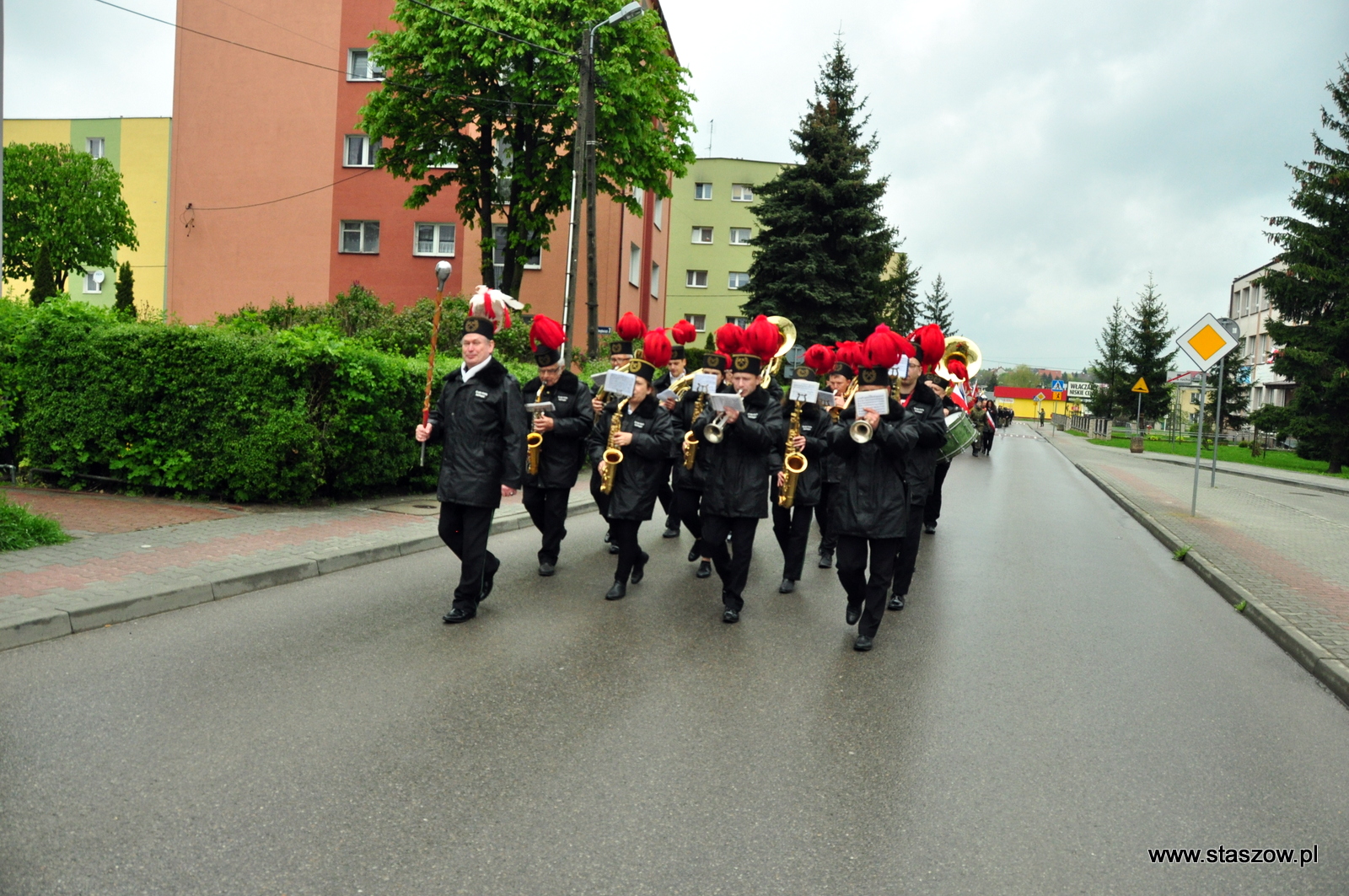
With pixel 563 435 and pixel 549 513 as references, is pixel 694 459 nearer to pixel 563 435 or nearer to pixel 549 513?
pixel 563 435

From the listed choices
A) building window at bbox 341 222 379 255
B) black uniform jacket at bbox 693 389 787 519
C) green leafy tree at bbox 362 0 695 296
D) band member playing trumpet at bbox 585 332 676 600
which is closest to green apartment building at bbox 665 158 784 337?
building window at bbox 341 222 379 255

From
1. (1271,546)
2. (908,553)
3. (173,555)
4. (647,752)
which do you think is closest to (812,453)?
(908,553)

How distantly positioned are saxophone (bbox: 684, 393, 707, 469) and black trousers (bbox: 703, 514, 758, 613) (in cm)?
53

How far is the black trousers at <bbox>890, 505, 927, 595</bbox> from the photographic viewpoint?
7.34 metres

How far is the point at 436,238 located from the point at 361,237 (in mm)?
2461

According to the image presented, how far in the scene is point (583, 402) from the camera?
8008 millimetres

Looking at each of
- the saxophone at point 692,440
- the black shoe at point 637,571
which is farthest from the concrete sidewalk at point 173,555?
the saxophone at point 692,440

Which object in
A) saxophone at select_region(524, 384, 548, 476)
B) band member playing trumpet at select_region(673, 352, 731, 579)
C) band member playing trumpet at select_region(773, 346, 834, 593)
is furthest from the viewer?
band member playing trumpet at select_region(773, 346, 834, 593)

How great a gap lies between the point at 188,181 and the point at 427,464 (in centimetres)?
2544

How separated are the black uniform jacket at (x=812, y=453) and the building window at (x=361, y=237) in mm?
26366

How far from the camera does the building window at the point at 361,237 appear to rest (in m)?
32.2

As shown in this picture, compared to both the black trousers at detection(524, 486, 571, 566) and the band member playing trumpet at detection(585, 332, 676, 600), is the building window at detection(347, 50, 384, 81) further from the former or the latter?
the band member playing trumpet at detection(585, 332, 676, 600)

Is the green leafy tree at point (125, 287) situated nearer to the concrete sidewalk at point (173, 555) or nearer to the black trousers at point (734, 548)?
the concrete sidewalk at point (173, 555)

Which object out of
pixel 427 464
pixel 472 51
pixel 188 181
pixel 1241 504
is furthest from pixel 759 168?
pixel 427 464
